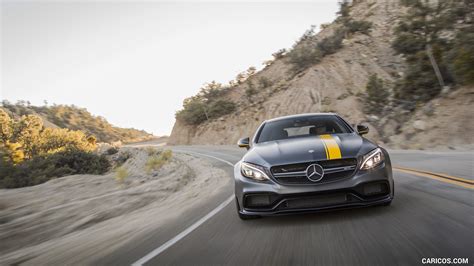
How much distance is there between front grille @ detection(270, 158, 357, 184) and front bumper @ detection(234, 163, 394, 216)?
0.07 metres

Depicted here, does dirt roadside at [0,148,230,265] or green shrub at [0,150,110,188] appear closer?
dirt roadside at [0,148,230,265]

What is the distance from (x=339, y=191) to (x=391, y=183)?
0.80 metres

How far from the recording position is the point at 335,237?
4.18 metres

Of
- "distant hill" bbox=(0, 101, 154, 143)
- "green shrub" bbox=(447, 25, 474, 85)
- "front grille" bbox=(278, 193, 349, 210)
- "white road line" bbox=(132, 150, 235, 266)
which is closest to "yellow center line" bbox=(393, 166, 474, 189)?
"front grille" bbox=(278, 193, 349, 210)

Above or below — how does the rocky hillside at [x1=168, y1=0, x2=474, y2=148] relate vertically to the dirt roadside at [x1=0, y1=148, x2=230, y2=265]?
above

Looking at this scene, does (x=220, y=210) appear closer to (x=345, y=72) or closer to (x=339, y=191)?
(x=339, y=191)

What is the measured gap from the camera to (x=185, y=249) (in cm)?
446

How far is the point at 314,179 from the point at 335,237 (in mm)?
691

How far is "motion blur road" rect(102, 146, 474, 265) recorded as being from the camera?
11.7 feet

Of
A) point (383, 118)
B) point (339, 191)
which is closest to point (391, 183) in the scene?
point (339, 191)

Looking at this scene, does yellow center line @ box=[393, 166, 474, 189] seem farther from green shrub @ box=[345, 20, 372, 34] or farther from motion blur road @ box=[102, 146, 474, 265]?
green shrub @ box=[345, 20, 372, 34]

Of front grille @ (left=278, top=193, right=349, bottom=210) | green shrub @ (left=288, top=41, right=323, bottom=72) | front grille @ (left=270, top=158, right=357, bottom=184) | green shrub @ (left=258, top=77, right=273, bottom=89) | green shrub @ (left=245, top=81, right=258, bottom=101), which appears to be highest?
green shrub @ (left=288, top=41, right=323, bottom=72)

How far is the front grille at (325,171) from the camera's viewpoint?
15.1 feet

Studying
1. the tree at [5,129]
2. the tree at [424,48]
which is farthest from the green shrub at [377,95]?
the tree at [5,129]
